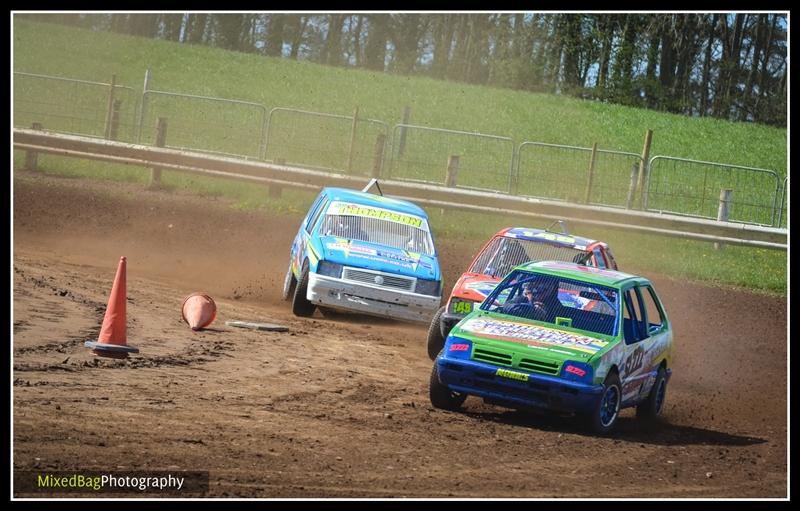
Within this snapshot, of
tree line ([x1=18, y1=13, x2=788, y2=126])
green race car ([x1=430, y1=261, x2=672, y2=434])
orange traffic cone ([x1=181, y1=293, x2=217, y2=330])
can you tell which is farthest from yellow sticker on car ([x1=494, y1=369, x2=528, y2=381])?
tree line ([x1=18, y1=13, x2=788, y2=126])

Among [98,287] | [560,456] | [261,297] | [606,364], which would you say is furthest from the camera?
[261,297]

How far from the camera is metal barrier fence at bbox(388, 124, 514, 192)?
24.9m

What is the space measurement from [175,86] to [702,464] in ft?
107

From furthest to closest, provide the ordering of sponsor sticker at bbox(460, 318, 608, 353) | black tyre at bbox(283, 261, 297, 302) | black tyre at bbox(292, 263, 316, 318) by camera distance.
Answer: black tyre at bbox(283, 261, 297, 302) < black tyre at bbox(292, 263, 316, 318) < sponsor sticker at bbox(460, 318, 608, 353)

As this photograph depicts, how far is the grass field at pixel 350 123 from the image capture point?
74.9 feet

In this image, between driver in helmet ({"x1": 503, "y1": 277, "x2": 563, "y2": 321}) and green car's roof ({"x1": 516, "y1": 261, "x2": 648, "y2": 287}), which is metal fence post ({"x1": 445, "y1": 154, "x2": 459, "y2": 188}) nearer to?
green car's roof ({"x1": 516, "y1": 261, "x2": 648, "y2": 287})

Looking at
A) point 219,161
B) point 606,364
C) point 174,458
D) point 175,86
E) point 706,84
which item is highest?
point 706,84

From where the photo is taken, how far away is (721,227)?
20.1m

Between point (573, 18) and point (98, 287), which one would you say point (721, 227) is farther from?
point (573, 18)

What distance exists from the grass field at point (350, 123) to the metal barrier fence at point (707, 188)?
228mm

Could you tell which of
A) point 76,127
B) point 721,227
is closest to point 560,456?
point 721,227

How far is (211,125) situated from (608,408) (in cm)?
1889

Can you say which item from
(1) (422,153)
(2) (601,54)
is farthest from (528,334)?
(2) (601,54)

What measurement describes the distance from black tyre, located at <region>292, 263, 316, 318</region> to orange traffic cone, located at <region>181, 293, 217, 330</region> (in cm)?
193
